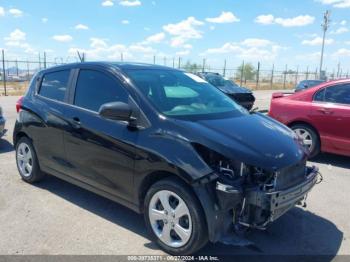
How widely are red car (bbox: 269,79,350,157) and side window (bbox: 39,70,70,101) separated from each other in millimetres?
4445

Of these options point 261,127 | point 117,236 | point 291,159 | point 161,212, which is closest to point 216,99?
point 261,127

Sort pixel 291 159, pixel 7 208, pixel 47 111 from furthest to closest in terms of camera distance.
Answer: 1. pixel 47 111
2. pixel 7 208
3. pixel 291 159

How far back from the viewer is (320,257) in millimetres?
3688

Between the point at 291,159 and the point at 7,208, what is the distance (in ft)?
11.0

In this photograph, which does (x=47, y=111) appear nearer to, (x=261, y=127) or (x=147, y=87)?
(x=147, y=87)

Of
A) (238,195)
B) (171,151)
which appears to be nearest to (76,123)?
(171,151)

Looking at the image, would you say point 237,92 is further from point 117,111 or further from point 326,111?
point 117,111

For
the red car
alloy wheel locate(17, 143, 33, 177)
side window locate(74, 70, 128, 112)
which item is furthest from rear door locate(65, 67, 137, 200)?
the red car

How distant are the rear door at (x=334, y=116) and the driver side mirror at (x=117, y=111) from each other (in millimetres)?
4479

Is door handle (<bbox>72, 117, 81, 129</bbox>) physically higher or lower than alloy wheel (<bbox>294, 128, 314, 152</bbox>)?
higher

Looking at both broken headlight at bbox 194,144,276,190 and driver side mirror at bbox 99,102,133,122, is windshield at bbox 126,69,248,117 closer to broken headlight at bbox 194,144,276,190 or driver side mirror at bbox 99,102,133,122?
driver side mirror at bbox 99,102,133,122

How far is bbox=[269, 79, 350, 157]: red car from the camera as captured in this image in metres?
6.85

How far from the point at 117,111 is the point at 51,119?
149 cm

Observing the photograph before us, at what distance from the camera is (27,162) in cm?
554
